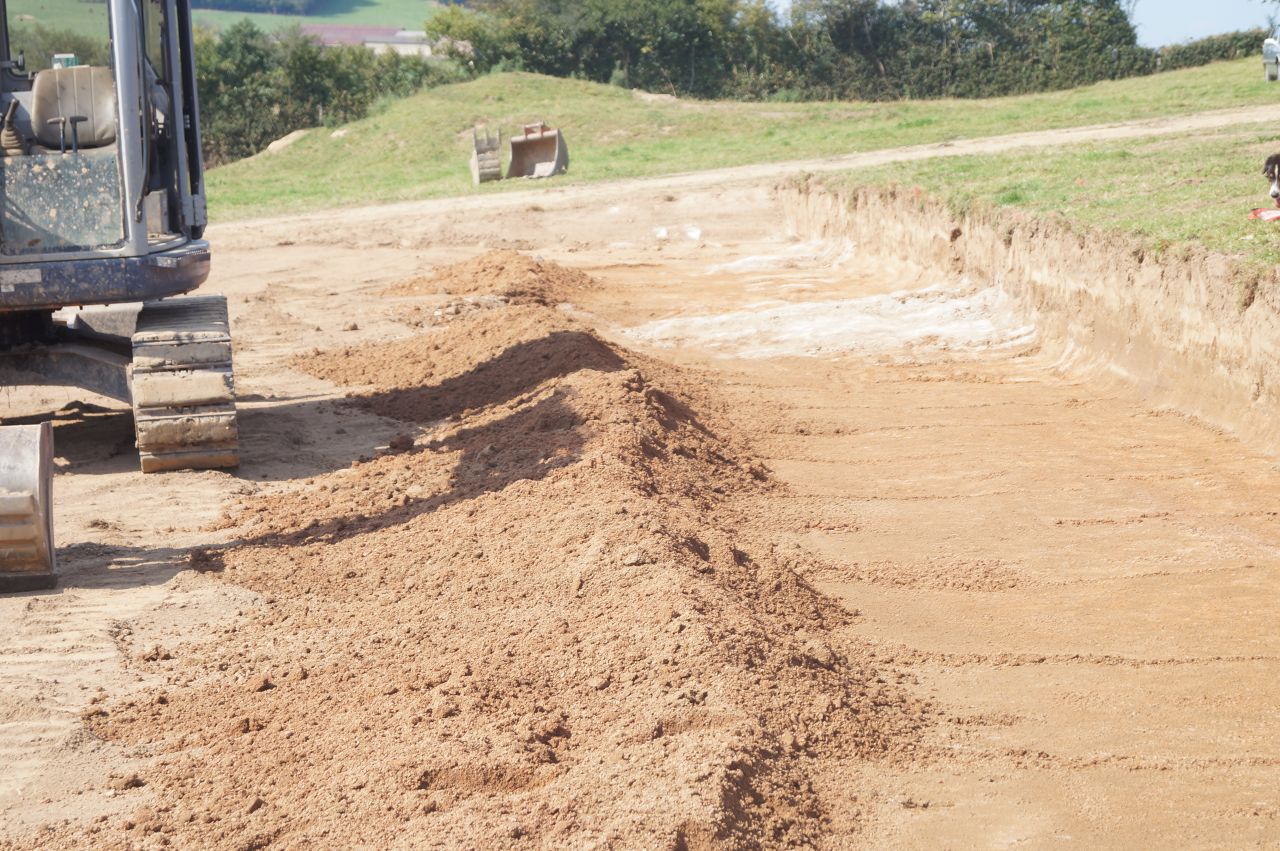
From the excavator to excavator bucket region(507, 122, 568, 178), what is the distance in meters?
17.8

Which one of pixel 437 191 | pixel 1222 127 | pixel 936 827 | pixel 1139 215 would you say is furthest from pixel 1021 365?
pixel 437 191

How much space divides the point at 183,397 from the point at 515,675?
12.7 ft

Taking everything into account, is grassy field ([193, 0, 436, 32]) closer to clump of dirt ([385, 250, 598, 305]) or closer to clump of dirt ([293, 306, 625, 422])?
clump of dirt ([385, 250, 598, 305])

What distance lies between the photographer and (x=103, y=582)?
6.25m

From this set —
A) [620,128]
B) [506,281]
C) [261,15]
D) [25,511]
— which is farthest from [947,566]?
[261,15]

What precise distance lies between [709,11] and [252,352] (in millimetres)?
36501

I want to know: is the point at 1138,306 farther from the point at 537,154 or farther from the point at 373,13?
the point at 373,13

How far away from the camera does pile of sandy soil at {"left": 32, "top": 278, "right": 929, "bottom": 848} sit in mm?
3916

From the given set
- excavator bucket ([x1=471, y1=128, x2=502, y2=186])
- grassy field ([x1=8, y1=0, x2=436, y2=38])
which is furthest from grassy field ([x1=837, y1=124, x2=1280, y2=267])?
excavator bucket ([x1=471, y1=128, x2=502, y2=186])

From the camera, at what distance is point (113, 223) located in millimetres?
7660

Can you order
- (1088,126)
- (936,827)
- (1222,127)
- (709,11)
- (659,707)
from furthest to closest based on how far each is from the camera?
(709,11) < (1088,126) < (1222,127) < (659,707) < (936,827)

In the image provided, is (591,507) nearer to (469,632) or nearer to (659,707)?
(469,632)

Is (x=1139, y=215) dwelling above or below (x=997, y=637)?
above

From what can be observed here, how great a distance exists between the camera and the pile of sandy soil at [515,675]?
3.92 metres
